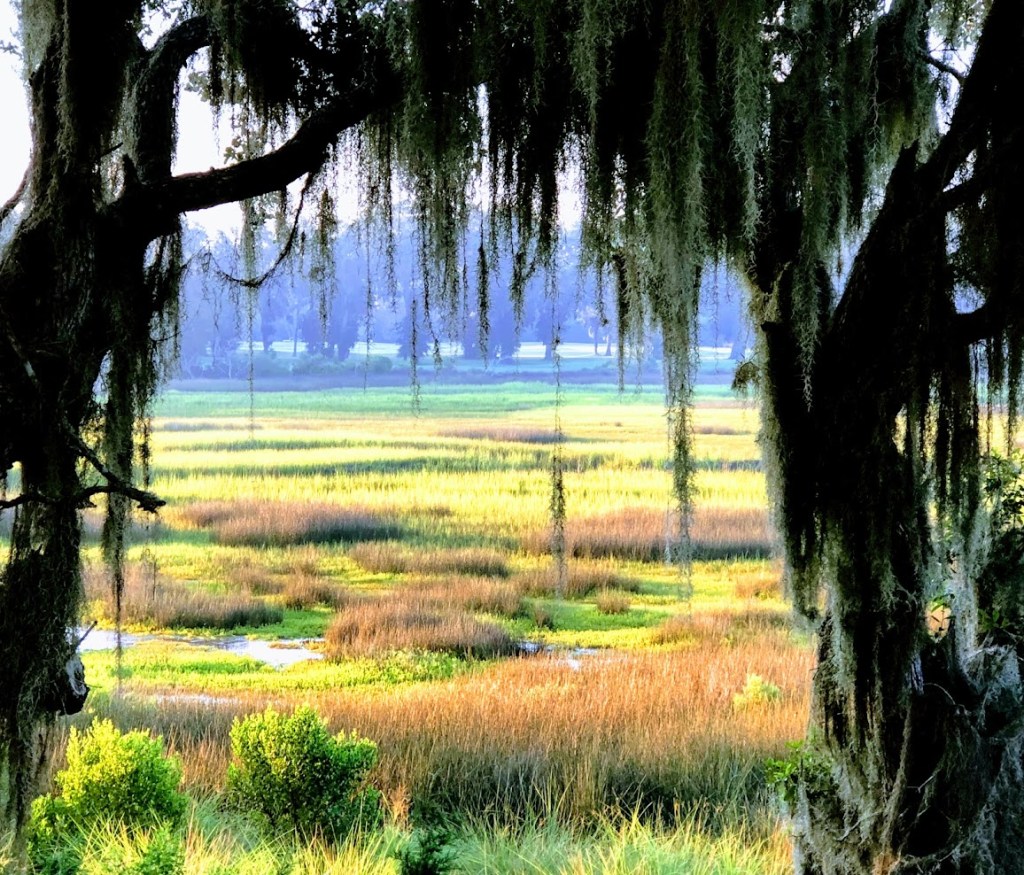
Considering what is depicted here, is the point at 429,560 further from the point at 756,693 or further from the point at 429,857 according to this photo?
the point at 429,857

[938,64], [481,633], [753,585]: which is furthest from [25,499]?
[753,585]

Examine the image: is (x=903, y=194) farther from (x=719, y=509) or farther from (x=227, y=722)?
(x=719, y=509)

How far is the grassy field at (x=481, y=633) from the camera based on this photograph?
14.5 feet

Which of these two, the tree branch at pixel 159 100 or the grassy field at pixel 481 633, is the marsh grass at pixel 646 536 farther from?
the tree branch at pixel 159 100

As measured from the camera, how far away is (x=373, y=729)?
5.70 metres

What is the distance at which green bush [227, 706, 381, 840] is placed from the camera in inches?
153

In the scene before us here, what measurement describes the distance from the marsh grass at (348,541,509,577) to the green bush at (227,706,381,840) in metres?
5.87

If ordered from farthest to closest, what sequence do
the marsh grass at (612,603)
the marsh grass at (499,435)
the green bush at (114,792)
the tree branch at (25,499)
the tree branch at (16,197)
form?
the marsh grass at (499,435) → the marsh grass at (612,603) → the green bush at (114,792) → the tree branch at (16,197) → the tree branch at (25,499)

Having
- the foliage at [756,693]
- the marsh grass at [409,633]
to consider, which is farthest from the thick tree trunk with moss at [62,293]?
the marsh grass at [409,633]

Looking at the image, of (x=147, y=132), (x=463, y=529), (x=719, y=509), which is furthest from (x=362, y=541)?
(x=147, y=132)

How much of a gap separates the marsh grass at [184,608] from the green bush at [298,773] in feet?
14.2

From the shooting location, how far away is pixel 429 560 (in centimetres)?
1014

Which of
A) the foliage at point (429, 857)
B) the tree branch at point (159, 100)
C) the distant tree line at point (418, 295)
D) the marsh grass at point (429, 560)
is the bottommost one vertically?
the marsh grass at point (429, 560)

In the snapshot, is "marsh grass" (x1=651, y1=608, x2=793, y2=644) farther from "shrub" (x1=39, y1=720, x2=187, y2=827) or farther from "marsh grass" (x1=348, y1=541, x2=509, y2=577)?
"shrub" (x1=39, y1=720, x2=187, y2=827)
